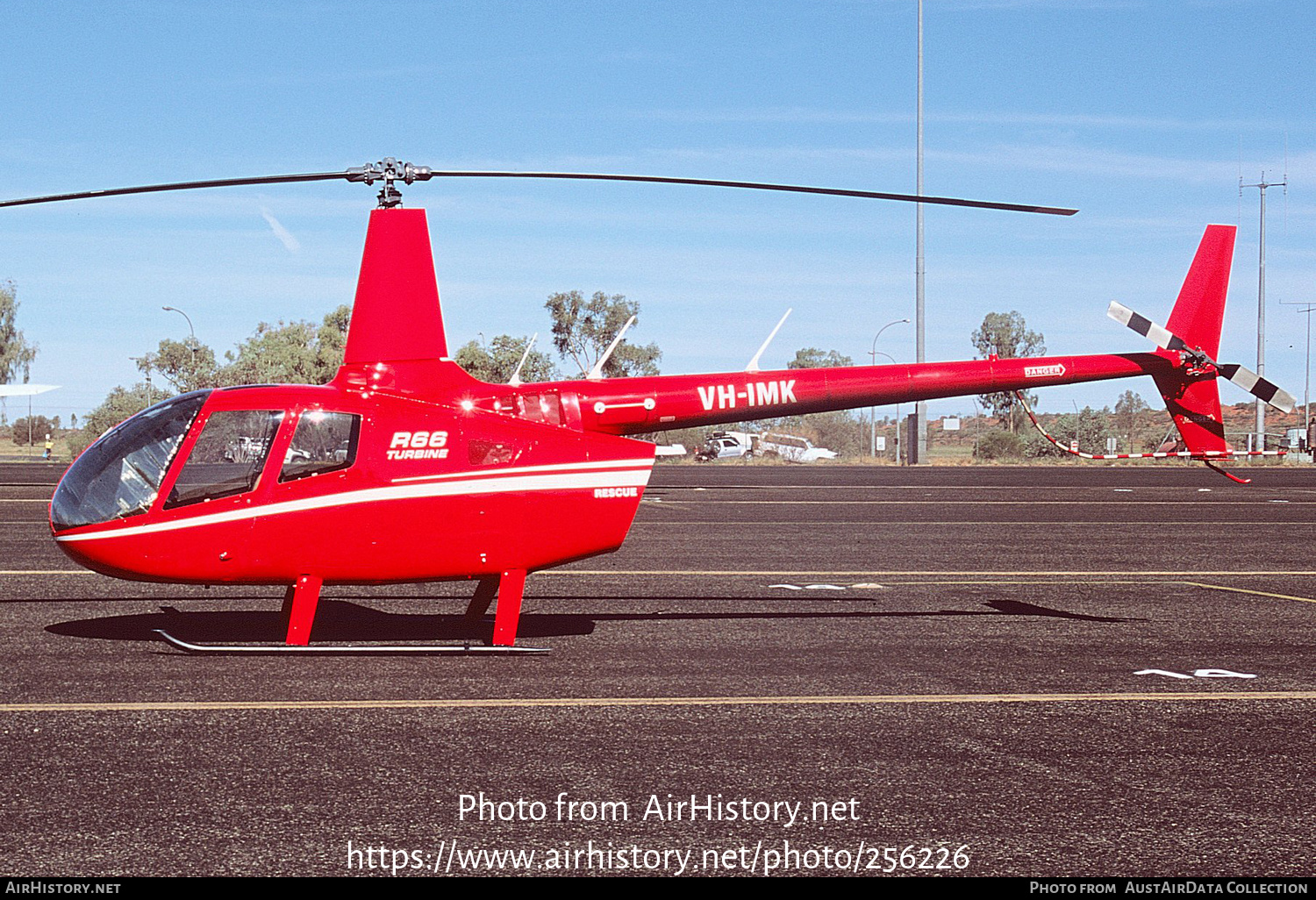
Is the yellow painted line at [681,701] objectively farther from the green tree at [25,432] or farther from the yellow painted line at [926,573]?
the green tree at [25,432]

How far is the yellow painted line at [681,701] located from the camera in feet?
25.1

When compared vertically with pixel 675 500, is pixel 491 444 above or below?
above

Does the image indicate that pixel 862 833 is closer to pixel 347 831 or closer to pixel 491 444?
pixel 347 831

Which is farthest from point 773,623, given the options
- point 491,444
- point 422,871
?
point 422,871

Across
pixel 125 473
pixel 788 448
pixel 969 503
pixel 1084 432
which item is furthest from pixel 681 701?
pixel 1084 432

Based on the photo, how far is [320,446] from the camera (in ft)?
31.3

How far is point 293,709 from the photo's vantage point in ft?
24.9

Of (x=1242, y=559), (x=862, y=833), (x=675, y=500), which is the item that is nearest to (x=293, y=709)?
(x=862, y=833)

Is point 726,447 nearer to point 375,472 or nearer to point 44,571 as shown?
point 44,571

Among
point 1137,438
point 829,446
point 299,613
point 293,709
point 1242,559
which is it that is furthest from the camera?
point 1137,438

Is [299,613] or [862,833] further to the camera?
[299,613]

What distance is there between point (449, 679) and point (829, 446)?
96826mm

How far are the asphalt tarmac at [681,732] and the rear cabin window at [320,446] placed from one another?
157cm

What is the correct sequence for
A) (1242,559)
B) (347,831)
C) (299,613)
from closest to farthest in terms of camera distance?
(347,831) → (299,613) → (1242,559)
